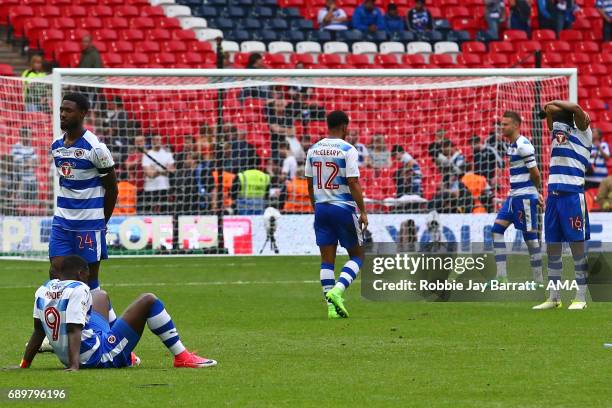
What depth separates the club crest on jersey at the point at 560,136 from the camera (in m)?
14.0

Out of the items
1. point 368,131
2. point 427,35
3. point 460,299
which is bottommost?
point 460,299

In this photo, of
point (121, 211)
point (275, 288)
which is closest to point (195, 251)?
point (121, 211)

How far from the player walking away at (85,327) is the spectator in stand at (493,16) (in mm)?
24566

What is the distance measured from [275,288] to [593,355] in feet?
25.9

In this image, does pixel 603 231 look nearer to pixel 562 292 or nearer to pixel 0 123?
pixel 562 292

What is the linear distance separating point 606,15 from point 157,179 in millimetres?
15216

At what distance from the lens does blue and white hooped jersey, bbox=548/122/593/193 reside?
550 inches

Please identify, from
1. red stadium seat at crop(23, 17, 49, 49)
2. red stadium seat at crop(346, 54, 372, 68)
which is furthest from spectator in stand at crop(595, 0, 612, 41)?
red stadium seat at crop(23, 17, 49, 49)

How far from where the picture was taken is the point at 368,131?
24844mm

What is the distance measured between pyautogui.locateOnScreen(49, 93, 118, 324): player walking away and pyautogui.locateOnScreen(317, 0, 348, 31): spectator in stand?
20.8 m

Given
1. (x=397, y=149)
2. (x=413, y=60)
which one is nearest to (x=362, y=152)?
(x=397, y=149)

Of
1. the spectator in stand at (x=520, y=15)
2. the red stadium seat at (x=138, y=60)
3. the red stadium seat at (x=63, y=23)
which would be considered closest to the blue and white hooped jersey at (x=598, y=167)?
the spectator in stand at (x=520, y=15)

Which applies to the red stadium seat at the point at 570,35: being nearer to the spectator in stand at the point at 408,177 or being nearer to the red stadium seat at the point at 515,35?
the red stadium seat at the point at 515,35

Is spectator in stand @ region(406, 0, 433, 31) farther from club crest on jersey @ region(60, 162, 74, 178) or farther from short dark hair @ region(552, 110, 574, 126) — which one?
club crest on jersey @ region(60, 162, 74, 178)
